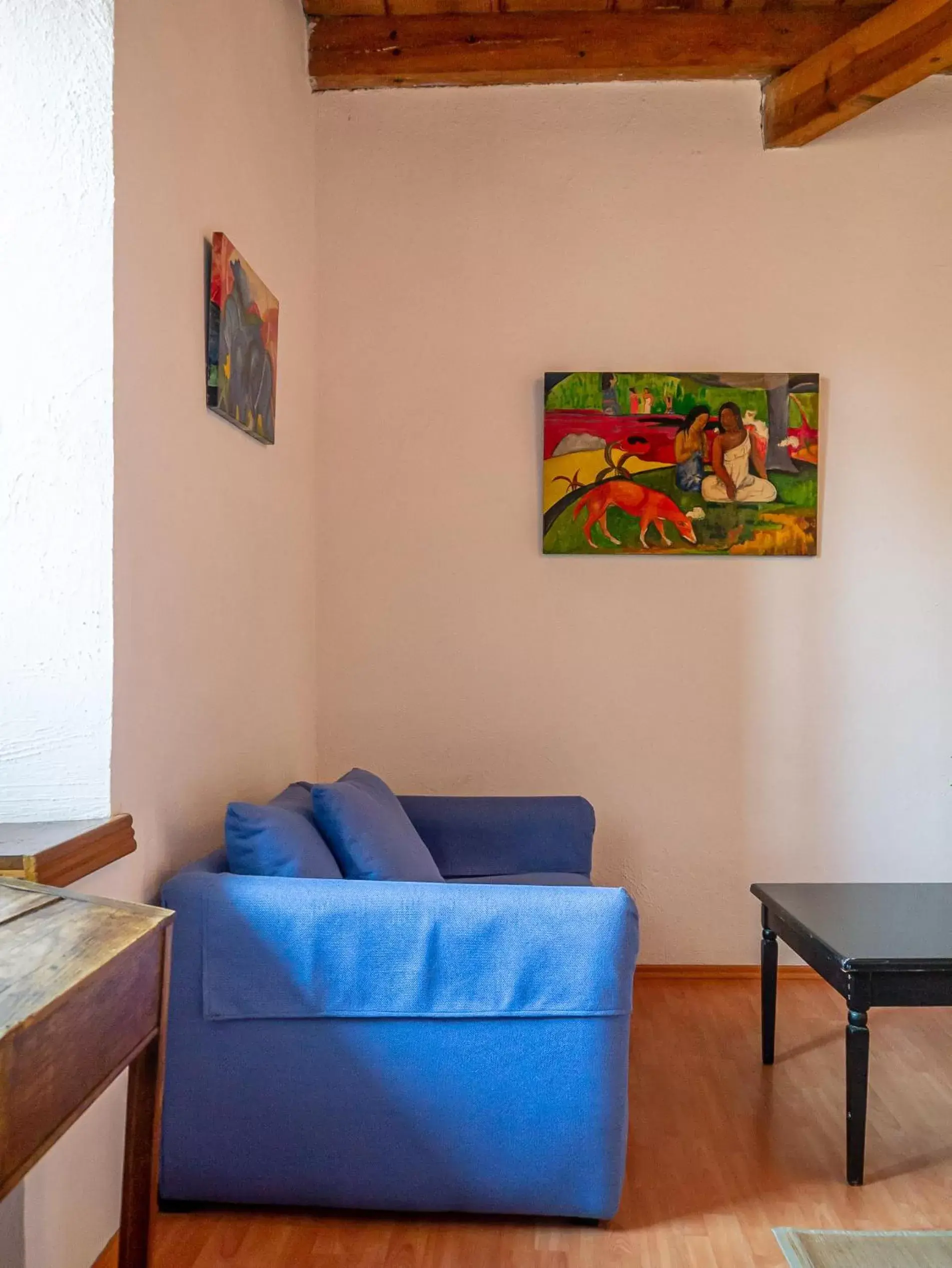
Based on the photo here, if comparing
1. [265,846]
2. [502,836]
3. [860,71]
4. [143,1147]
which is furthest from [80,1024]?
[860,71]

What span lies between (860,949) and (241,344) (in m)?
2.14

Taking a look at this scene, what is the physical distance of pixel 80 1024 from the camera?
1.19 metres

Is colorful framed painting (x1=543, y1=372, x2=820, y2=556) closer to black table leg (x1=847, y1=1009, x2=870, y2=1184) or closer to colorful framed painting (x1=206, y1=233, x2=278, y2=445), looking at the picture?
colorful framed painting (x1=206, y1=233, x2=278, y2=445)

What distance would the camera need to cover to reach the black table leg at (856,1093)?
243 cm

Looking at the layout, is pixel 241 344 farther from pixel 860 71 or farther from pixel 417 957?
pixel 860 71

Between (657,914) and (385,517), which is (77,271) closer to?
(385,517)

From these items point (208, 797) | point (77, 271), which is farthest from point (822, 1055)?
point (77, 271)

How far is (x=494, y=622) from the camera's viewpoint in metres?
4.01

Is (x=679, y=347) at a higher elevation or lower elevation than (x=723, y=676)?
higher

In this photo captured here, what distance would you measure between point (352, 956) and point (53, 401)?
47.2 inches

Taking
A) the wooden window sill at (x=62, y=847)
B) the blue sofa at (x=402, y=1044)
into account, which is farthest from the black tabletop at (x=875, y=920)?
the wooden window sill at (x=62, y=847)

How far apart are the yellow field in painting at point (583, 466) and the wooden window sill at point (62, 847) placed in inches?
90.4

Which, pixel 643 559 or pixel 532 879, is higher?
pixel 643 559

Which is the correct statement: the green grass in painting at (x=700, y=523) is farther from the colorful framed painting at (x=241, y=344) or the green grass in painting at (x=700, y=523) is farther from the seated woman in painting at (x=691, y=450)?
the colorful framed painting at (x=241, y=344)
